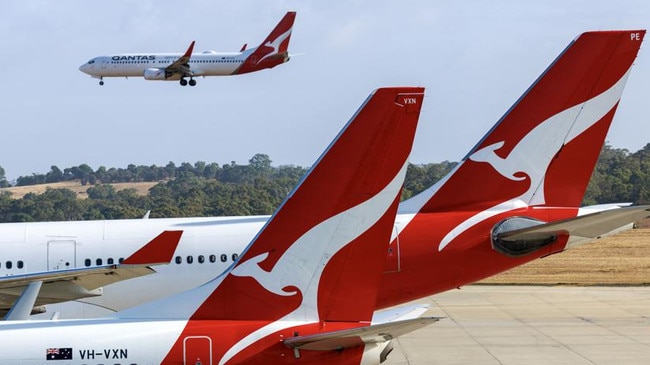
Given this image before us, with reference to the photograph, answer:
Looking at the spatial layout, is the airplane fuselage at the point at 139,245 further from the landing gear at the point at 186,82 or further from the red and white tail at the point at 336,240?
the landing gear at the point at 186,82

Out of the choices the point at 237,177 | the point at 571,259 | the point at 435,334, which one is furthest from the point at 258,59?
the point at 237,177

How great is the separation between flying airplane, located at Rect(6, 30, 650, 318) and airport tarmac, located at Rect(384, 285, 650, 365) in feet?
10.0

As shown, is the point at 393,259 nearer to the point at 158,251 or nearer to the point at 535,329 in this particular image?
the point at 158,251

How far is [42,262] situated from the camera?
69.8 feet

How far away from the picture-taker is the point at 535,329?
26812mm

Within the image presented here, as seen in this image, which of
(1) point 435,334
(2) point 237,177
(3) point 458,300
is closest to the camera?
(1) point 435,334

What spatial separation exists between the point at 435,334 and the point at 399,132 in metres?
14.9

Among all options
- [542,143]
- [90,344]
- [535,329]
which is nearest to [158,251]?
[90,344]

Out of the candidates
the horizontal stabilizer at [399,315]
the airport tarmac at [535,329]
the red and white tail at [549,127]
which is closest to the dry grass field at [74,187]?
the airport tarmac at [535,329]

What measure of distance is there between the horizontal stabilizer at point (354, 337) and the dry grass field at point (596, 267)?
1180 inches

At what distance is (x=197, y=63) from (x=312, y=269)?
73257 millimetres

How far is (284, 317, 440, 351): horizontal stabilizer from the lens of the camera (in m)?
10.7

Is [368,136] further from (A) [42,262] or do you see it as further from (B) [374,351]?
(A) [42,262]

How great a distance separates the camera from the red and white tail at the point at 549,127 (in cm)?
2066
